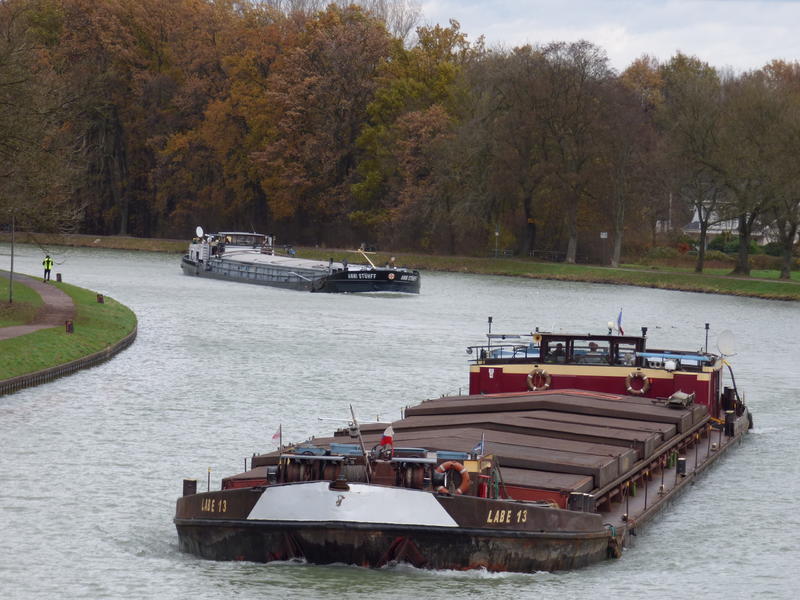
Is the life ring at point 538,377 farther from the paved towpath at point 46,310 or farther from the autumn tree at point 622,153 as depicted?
the autumn tree at point 622,153

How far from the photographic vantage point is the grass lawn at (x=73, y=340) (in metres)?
43.1

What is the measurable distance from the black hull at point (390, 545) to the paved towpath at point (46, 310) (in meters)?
27.5

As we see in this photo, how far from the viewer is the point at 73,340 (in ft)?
162

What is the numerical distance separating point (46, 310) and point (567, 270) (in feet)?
201

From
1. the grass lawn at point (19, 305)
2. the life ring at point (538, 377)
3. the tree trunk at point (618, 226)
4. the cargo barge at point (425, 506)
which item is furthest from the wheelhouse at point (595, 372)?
the tree trunk at point (618, 226)

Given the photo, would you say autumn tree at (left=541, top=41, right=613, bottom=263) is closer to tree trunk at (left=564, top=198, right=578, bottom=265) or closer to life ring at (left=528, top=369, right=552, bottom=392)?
tree trunk at (left=564, top=198, right=578, bottom=265)

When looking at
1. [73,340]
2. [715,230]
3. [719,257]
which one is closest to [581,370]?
[73,340]

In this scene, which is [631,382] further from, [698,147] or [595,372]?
[698,147]

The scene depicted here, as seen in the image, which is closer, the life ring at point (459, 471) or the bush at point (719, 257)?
the life ring at point (459, 471)

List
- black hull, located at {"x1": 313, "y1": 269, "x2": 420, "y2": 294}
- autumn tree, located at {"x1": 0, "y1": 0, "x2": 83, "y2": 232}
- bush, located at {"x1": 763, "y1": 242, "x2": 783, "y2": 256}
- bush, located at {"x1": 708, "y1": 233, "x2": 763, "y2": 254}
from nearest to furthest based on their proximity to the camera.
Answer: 1. autumn tree, located at {"x1": 0, "y1": 0, "x2": 83, "y2": 232}
2. black hull, located at {"x1": 313, "y1": 269, "x2": 420, "y2": 294}
3. bush, located at {"x1": 763, "y1": 242, "x2": 783, "y2": 256}
4. bush, located at {"x1": 708, "y1": 233, "x2": 763, "y2": 254}

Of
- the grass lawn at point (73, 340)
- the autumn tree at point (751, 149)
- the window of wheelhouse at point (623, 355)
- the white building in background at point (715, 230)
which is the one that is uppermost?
the autumn tree at point (751, 149)

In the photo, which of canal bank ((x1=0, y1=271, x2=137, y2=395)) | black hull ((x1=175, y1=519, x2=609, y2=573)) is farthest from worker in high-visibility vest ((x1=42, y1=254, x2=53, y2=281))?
black hull ((x1=175, y1=519, x2=609, y2=573))

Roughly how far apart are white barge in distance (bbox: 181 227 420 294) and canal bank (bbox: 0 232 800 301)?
35.8ft

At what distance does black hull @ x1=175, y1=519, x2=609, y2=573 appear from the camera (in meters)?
20.3
